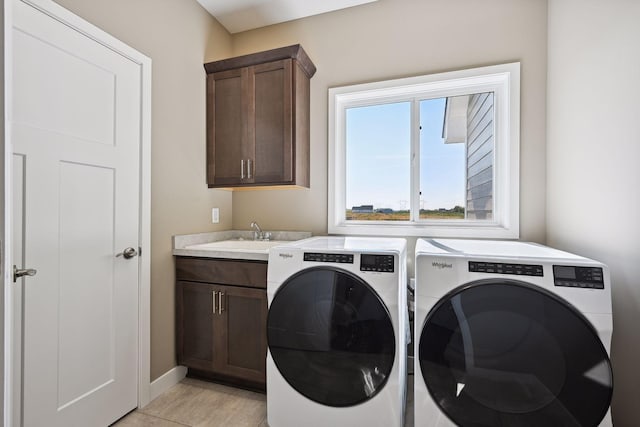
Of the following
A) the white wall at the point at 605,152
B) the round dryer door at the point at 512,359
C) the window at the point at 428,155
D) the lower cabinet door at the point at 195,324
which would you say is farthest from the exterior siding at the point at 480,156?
the lower cabinet door at the point at 195,324

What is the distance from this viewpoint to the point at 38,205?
1.35 metres

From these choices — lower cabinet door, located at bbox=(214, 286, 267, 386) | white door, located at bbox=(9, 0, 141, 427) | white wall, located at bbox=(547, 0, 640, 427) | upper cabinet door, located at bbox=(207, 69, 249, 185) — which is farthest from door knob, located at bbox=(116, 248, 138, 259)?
white wall, located at bbox=(547, 0, 640, 427)

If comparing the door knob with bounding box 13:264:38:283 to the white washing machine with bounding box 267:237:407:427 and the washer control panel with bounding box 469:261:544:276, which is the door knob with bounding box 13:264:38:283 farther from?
the washer control panel with bounding box 469:261:544:276

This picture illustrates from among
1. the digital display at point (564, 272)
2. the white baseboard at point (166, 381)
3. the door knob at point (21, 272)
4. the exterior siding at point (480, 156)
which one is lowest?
the white baseboard at point (166, 381)

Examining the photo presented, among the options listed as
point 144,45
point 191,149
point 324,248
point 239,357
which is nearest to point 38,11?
point 144,45

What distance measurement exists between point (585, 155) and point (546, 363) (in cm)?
114

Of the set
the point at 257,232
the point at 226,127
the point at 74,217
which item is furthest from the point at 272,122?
the point at 74,217

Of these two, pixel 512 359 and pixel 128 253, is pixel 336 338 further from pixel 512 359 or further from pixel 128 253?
pixel 128 253

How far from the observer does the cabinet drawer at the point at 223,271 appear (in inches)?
75.4

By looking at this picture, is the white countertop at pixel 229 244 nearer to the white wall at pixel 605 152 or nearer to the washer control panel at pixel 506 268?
the washer control panel at pixel 506 268

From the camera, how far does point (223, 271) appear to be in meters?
1.99

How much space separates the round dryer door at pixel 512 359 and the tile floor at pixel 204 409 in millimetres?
634

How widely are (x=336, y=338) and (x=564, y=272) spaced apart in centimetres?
99

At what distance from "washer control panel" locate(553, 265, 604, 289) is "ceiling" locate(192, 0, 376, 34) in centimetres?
224
